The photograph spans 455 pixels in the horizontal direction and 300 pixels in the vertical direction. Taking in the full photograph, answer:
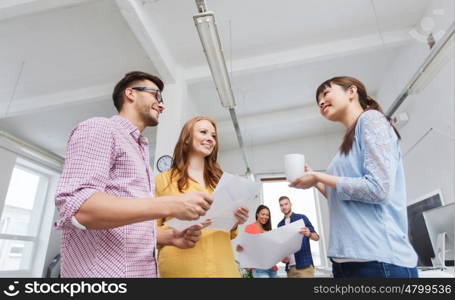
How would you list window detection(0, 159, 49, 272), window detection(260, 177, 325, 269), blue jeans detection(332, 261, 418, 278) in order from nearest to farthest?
blue jeans detection(332, 261, 418, 278), window detection(0, 159, 49, 272), window detection(260, 177, 325, 269)

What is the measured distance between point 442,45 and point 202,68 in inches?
107

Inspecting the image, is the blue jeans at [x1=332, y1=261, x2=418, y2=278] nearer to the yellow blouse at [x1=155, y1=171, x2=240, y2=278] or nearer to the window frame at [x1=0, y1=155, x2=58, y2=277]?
the yellow blouse at [x1=155, y1=171, x2=240, y2=278]

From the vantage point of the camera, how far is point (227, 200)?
88cm

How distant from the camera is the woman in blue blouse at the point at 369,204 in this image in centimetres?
81

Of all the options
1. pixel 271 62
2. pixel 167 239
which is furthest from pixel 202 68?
pixel 167 239

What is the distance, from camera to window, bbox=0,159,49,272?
16.9 ft

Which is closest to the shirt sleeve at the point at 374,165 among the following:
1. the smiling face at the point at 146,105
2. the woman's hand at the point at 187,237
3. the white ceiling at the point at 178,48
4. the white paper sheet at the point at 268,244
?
the white paper sheet at the point at 268,244

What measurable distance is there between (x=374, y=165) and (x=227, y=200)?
48 centimetres

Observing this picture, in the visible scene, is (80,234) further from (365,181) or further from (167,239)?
(365,181)

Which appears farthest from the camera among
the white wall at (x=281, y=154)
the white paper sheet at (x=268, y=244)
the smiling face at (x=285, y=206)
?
the white wall at (x=281, y=154)

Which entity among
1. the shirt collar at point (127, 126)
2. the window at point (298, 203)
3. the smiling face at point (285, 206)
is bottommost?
the shirt collar at point (127, 126)

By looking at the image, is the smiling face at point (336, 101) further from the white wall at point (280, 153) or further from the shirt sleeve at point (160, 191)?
the white wall at point (280, 153)

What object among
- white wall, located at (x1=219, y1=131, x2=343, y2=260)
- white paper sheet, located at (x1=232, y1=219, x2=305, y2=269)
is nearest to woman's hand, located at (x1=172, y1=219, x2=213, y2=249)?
white paper sheet, located at (x1=232, y1=219, x2=305, y2=269)

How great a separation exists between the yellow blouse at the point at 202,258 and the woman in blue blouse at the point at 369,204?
0.39 m
